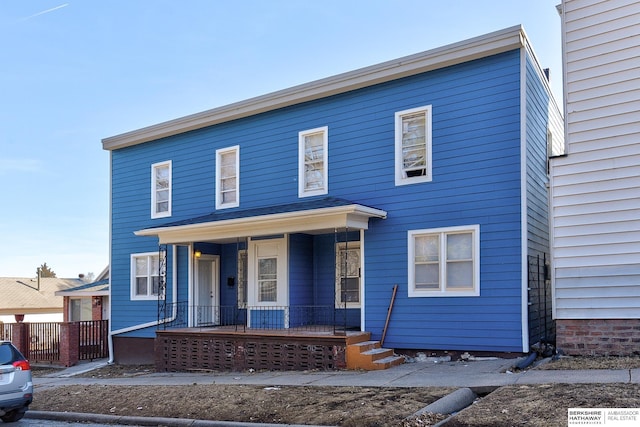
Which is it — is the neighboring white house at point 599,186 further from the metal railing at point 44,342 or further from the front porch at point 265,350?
the metal railing at point 44,342

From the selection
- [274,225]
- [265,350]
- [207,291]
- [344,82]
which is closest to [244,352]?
[265,350]

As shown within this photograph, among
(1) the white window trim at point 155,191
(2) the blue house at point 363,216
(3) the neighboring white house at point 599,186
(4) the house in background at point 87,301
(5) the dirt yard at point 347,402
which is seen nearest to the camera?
(5) the dirt yard at point 347,402

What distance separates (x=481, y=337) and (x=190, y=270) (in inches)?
326

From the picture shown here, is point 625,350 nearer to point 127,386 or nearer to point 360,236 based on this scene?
point 360,236

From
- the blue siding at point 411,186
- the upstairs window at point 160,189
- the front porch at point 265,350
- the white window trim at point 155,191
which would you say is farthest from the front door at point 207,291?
the upstairs window at point 160,189

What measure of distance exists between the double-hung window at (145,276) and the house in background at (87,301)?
3.28m

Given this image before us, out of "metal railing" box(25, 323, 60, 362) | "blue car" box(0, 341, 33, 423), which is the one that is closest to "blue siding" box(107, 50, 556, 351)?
"metal railing" box(25, 323, 60, 362)

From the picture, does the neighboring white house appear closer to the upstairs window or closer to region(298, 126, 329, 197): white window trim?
region(298, 126, 329, 197): white window trim

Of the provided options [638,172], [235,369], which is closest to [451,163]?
[638,172]

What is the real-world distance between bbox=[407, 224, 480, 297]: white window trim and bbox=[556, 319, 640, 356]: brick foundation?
5.90ft

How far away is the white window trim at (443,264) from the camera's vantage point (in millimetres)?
12414

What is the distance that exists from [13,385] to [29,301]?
2836 cm

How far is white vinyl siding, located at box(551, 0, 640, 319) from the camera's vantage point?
10.9 meters

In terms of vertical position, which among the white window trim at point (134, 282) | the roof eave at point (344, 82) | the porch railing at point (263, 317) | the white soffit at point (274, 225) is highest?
the roof eave at point (344, 82)
